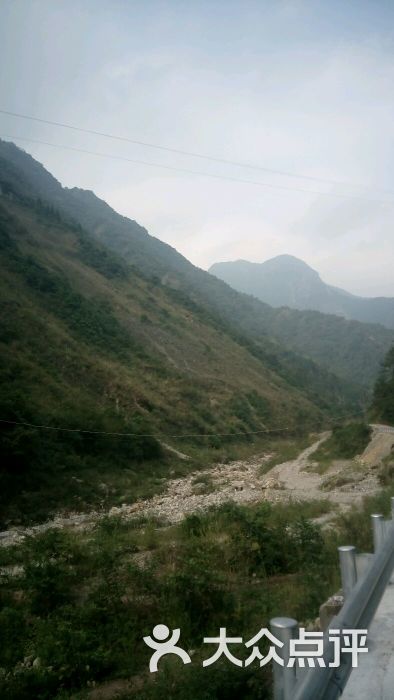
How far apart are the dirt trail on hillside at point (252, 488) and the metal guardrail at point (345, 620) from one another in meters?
8.34

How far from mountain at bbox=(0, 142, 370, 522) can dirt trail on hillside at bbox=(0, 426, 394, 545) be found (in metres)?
1.25

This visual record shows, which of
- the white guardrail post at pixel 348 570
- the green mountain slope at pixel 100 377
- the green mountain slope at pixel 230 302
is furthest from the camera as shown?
the green mountain slope at pixel 230 302

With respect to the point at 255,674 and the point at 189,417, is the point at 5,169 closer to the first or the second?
the point at 189,417

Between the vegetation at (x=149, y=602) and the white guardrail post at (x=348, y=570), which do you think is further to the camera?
the vegetation at (x=149, y=602)

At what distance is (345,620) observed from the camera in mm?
1871

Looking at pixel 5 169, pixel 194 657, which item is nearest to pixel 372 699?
→ pixel 194 657

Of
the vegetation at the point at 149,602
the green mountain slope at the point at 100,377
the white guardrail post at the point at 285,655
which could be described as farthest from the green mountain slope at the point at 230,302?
the white guardrail post at the point at 285,655

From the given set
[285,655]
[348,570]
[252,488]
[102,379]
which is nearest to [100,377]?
[102,379]

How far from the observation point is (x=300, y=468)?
71.1 feet

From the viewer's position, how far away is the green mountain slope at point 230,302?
99.1 m

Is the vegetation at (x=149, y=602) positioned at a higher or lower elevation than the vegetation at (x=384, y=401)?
higher

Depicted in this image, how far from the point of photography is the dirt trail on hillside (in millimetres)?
11836

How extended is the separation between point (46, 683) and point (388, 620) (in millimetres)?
2997

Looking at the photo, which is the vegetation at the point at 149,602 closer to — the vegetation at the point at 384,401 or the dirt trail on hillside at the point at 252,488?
the dirt trail on hillside at the point at 252,488
